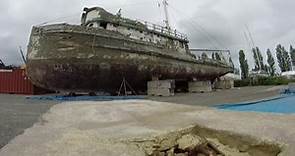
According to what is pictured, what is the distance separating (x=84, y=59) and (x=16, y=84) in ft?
30.5

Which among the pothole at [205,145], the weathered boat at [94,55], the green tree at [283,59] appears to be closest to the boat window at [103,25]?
the weathered boat at [94,55]

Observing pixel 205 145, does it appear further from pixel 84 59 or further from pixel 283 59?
pixel 283 59

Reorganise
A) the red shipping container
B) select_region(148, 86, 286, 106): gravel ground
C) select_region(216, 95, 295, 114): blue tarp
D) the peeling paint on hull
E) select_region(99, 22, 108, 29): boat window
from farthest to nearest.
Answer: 1. the red shipping container
2. select_region(99, 22, 108, 29): boat window
3. the peeling paint on hull
4. select_region(148, 86, 286, 106): gravel ground
5. select_region(216, 95, 295, 114): blue tarp

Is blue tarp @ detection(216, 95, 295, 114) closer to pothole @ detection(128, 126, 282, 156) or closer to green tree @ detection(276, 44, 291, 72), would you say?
pothole @ detection(128, 126, 282, 156)

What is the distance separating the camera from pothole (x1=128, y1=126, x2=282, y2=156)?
643 centimetres

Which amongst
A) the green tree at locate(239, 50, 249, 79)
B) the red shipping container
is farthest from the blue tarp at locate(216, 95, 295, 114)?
the green tree at locate(239, 50, 249, 79)

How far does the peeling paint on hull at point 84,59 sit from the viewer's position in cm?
1673

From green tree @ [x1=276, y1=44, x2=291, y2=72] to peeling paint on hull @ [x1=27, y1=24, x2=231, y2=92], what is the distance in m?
68.2

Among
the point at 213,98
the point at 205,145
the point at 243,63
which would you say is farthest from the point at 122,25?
the point at 243,63

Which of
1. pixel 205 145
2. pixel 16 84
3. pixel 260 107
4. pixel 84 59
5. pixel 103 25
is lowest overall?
pixel 205 145

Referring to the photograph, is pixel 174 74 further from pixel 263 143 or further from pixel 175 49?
pixel 263 143

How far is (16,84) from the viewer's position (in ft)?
76.8

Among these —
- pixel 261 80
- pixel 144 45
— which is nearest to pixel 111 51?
pixel 144 45

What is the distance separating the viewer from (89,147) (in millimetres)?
5836
